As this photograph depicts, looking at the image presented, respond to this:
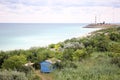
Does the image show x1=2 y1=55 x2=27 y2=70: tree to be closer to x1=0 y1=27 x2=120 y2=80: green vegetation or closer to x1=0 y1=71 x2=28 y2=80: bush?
x1=0 y1=27 x2=120 y2=80: green vegetation

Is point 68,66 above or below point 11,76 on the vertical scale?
below

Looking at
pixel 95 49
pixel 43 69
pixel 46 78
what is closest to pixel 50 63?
pixel 43 69

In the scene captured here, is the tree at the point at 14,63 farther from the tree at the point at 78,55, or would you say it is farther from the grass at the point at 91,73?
the tree at the point at 78,55

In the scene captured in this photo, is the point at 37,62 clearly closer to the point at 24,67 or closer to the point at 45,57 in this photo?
the point at 45,57

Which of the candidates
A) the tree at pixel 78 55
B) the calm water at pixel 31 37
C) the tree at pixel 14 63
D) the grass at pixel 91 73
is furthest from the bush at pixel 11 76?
the calm water at pixel 31 37

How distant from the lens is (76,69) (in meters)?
15.3

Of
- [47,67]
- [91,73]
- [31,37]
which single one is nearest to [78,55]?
[47,67]

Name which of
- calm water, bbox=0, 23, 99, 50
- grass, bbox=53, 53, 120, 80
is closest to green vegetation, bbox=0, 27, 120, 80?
grass, bbox=53, 53, 120, 80

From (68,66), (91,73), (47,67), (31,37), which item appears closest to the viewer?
(91,73)

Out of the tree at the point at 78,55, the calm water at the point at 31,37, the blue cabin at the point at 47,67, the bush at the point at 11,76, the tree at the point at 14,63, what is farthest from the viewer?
the calm water at the point at 31,37

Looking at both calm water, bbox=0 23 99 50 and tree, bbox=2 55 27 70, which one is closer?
tree, bbox=2 55 27 70

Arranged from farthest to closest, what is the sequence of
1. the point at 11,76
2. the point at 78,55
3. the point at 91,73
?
the point at 78,55
the point at 91,73
the point at 11,76

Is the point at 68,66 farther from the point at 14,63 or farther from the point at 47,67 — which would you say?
the point at 14,63

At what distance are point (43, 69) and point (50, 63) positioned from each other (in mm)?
598
